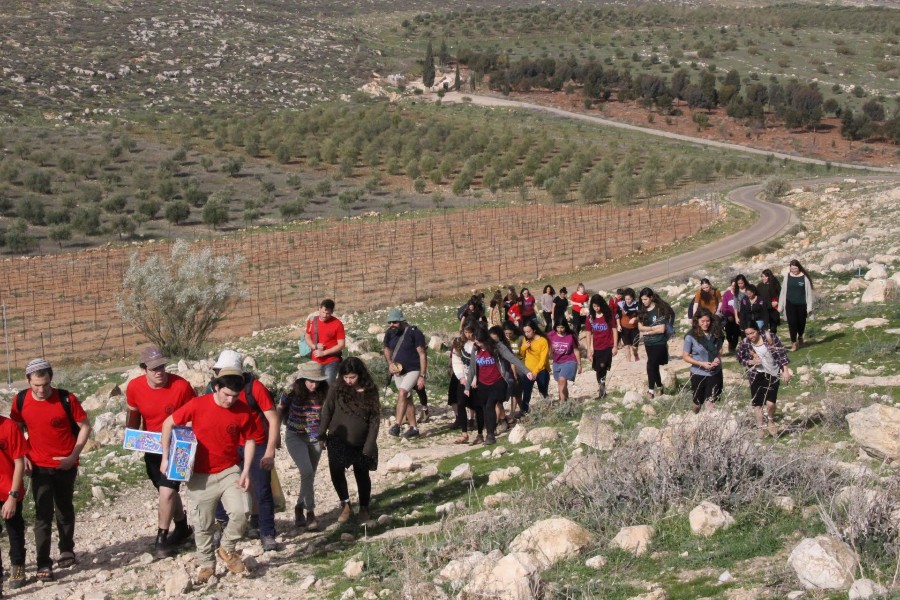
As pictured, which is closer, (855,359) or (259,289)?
(855,359)

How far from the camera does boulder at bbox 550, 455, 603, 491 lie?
696cm

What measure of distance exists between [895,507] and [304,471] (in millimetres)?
4515

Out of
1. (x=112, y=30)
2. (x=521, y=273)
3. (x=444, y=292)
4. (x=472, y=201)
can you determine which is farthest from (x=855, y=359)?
(x=112, y=30)

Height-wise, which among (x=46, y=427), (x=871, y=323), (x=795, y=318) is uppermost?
(x=46, y=427)

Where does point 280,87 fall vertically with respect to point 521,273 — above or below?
above

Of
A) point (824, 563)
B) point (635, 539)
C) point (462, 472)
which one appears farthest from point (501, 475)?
point (824, 563)

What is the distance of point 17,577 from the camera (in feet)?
23.5

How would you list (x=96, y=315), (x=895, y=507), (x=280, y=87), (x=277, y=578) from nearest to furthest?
(x=895, y=507)
(x=277, y=578)
(x=96, y=315)
(x=280, y=87)

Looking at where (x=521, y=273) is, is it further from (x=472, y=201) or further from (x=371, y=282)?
(x=472, y=201)

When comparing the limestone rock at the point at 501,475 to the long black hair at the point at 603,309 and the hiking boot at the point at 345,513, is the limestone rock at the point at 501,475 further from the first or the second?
the long black hair at the point at 603,309

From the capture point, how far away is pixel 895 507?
559 centimetres

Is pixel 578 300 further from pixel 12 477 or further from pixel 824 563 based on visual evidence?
pixel 824 563

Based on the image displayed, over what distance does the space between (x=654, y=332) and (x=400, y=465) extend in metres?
3.69

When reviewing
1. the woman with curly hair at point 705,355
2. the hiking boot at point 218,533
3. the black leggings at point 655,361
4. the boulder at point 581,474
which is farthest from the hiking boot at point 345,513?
the black leggings at point 655,361
